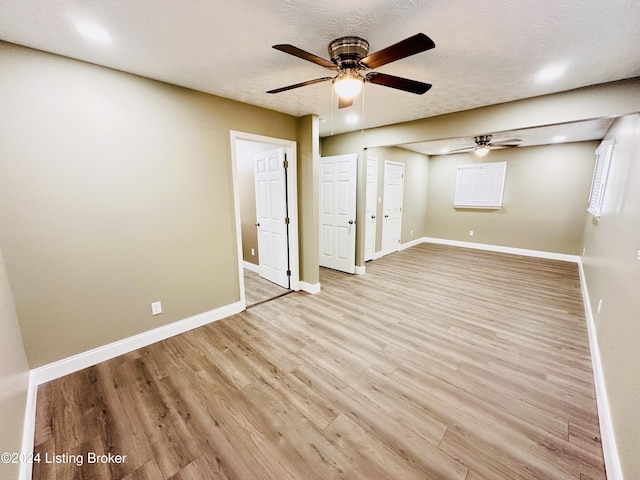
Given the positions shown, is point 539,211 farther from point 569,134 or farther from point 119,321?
point 119,321

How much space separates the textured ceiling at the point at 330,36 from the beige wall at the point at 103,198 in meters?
0.25

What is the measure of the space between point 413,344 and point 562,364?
49.2 inches

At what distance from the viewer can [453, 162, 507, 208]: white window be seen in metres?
5.98

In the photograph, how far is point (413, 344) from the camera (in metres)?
2.56

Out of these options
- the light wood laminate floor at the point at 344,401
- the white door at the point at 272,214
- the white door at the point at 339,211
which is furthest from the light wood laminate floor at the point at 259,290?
the white door at the point at 339,211

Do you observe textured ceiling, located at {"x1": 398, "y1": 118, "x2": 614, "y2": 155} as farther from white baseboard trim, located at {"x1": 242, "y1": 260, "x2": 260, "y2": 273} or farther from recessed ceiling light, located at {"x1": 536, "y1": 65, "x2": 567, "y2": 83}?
white baseboard trim, located at {"x1": 242, "y1": 260, "x2": 260, "y2": 273}

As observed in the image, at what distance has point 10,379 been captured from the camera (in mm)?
Answer: 1454

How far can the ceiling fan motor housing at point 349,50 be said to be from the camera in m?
1.65

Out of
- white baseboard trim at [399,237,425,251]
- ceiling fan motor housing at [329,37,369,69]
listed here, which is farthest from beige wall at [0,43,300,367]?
white baseboard trim at [399,237,425,251]

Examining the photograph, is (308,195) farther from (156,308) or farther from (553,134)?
(553,134)

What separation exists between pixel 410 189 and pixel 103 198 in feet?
19.9

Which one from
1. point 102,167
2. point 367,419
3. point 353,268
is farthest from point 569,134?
point 102,167

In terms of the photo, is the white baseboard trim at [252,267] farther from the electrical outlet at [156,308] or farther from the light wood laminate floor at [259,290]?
the electrical outlet at [156,308]

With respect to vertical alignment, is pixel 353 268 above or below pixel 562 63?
below
